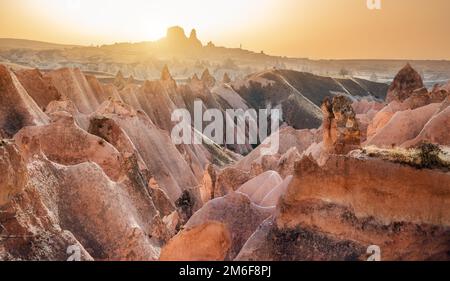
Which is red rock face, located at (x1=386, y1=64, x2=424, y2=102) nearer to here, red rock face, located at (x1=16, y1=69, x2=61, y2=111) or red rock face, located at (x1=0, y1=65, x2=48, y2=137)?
red rock face, located at (x1=16, y1=69, x2=61, y2=111)

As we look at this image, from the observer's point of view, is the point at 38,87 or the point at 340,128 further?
the point at 38,87

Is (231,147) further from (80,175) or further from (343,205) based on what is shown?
(343,205)

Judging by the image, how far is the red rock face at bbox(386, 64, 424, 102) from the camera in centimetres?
3988

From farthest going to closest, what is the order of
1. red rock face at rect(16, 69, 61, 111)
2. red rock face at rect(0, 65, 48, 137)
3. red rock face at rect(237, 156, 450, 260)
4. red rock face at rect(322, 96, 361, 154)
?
red rock face at rect(16, 69, 61, 111)
red rock face at rect(0, 65, 48, 137)
red rock face at rect(322, 96, 361, 154)
red rock face at rect(237, 156, 450, 260)

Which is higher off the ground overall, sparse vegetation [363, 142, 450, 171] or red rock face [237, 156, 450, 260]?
sparse vegetation [363, 142, 450, 171]

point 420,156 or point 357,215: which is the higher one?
point 420,156

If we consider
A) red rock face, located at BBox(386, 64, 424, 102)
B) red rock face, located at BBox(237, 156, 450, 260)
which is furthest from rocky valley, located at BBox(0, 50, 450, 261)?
red rock face, located at BBox(386, 64, 424, 102)

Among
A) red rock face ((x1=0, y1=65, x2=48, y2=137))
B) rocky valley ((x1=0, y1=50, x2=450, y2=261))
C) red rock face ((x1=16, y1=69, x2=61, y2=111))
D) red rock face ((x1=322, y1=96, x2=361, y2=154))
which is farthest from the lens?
red rock face ((x1=16, y1=69, x2=61, y2=111))

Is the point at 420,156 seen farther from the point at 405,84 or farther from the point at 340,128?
the point at 405,84

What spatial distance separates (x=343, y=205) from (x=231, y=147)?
41.8 m

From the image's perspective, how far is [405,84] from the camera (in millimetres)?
40438

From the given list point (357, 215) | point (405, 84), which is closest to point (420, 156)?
point (357, 215)

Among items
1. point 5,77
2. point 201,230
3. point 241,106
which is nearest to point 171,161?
point 5,77

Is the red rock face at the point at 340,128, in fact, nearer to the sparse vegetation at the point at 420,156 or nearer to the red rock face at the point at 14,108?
the sparse vegetation at the point at 420,156
